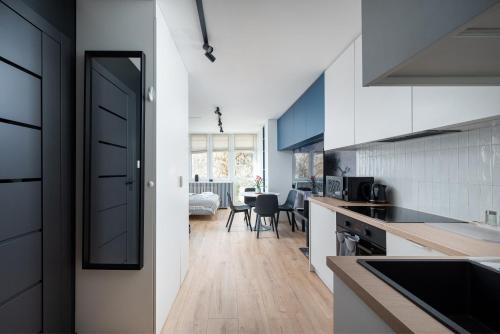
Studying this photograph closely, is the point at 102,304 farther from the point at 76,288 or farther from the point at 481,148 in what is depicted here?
the point at 481,148

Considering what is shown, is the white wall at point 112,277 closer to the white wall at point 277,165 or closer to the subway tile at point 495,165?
the subway tile at point 495,165

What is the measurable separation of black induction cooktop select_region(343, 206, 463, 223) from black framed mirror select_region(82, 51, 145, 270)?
1701 mm

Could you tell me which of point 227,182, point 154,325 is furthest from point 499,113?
point 227,182

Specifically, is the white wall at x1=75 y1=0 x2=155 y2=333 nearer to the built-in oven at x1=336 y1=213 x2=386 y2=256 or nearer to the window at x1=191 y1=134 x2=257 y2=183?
the built-in oven at x1=336 y1=213 x2=386 y2=256

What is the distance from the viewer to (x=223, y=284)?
2.82m

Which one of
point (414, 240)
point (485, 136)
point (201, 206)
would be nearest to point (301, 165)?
point (201, 206)

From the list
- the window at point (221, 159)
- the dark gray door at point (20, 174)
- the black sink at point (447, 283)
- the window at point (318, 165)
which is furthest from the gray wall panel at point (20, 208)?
the window at point (221, 159)

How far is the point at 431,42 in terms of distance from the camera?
2.01 ft

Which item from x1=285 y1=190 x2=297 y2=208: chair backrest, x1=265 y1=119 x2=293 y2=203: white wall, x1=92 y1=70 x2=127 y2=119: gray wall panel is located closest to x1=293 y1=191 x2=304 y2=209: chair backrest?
x1=285 y1=190 x2=297 y2=208: chair backrest

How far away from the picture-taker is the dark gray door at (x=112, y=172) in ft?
6.05

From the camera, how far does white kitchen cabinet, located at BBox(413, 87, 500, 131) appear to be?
1.22 meters

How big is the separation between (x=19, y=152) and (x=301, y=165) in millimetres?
4781

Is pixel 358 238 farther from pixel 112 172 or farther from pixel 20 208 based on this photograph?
pixel 20 208

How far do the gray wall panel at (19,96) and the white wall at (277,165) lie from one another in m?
5.29
